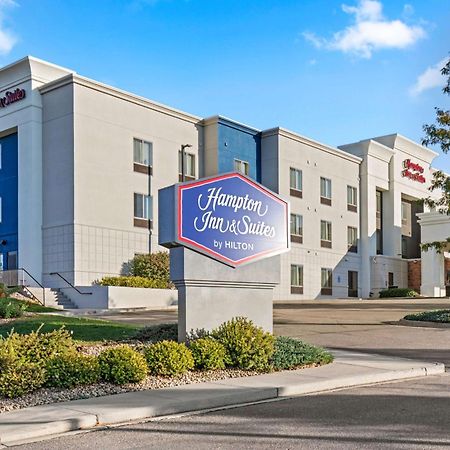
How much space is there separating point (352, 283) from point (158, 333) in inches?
1639

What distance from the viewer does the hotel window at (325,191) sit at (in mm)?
51544

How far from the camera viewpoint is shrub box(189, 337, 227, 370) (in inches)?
481

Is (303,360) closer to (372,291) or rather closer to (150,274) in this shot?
(150,274)

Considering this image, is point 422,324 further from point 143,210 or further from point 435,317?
point 143,210

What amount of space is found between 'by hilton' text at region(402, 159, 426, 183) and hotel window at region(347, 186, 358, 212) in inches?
257

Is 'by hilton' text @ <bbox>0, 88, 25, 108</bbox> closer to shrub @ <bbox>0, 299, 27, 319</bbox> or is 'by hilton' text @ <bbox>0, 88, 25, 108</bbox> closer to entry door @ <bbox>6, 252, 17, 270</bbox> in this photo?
entry door @ <bbox>6, 252, 17, 270</bbox>

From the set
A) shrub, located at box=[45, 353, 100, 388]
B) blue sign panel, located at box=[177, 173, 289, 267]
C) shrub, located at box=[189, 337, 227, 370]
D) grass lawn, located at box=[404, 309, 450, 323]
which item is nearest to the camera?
shrub, located at box=[45, 353, 100, 388]

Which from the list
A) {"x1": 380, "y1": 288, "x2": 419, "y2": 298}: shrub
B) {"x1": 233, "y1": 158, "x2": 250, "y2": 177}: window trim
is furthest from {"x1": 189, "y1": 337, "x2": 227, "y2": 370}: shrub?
{"x1": 380, "y1": 288, "x2": 419, "y2": 298}: shrub

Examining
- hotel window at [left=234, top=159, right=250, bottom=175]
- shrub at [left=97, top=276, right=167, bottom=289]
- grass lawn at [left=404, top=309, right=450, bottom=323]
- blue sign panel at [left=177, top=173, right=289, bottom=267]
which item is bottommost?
grass lawn at [left=404, top=309, right=450, bottom=323]

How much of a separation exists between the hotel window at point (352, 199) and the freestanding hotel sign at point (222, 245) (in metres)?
40.1

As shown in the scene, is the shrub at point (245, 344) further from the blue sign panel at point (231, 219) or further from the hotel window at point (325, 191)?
the hotel window at point (325, 191)

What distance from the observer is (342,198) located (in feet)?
176

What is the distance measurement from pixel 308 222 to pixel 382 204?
11797 mm

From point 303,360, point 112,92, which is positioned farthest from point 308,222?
point 303,360
